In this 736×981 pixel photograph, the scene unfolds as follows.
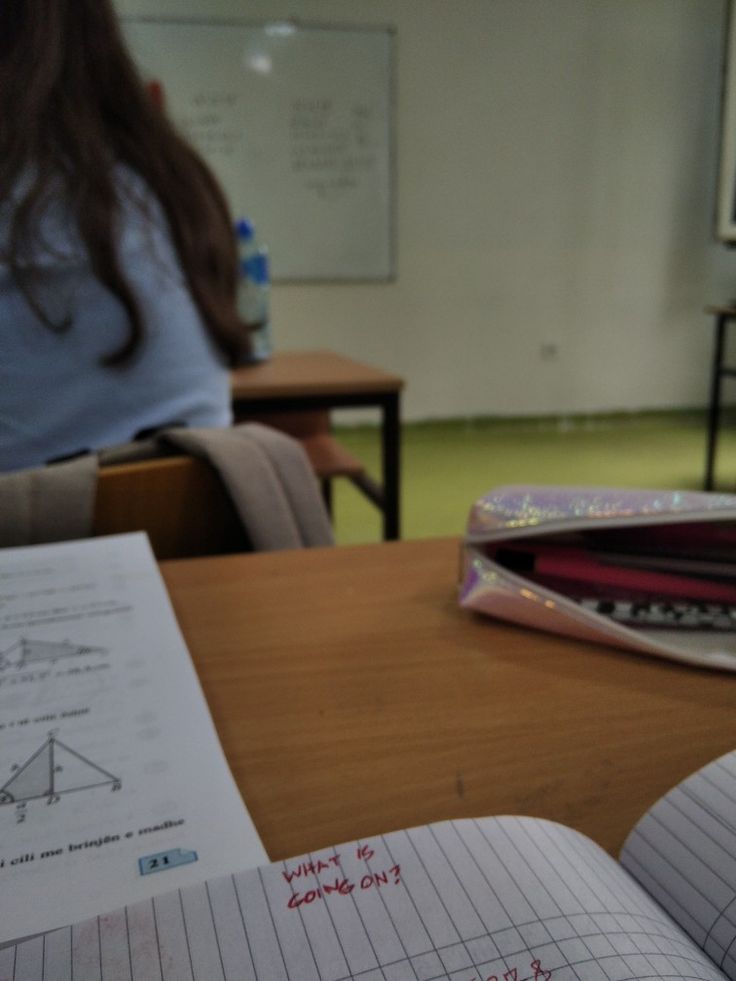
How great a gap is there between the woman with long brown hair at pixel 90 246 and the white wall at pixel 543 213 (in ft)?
10.4

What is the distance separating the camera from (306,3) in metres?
3.74

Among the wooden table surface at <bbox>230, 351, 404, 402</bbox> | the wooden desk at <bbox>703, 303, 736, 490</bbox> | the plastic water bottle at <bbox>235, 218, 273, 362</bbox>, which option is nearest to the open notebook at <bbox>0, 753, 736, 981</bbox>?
the wooden table surface at <bbox>230, 351, 404, 402</bbox>

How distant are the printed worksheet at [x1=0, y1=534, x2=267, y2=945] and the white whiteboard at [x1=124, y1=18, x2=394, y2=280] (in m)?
3.54

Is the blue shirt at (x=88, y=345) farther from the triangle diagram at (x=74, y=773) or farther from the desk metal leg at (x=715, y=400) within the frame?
the desk metal leg at (x=715, y=400)

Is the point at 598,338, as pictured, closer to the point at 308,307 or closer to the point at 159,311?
the point at 308,307

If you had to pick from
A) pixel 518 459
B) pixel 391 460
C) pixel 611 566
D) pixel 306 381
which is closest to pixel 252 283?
pixel 306 381

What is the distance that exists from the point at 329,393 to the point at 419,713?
1.34 metres

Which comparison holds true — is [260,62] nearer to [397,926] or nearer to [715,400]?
[715,400]

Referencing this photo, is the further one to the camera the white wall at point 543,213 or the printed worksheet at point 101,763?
the white wall at point 543,213

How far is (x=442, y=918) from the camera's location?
0.22 m

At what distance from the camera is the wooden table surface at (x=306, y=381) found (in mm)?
1648

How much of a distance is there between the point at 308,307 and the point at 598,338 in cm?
160

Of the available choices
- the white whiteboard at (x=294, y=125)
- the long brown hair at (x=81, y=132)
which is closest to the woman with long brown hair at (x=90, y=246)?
the long brown hair at (x=81, y=132)

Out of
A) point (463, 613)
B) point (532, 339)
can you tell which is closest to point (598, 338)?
point (532, 339)
